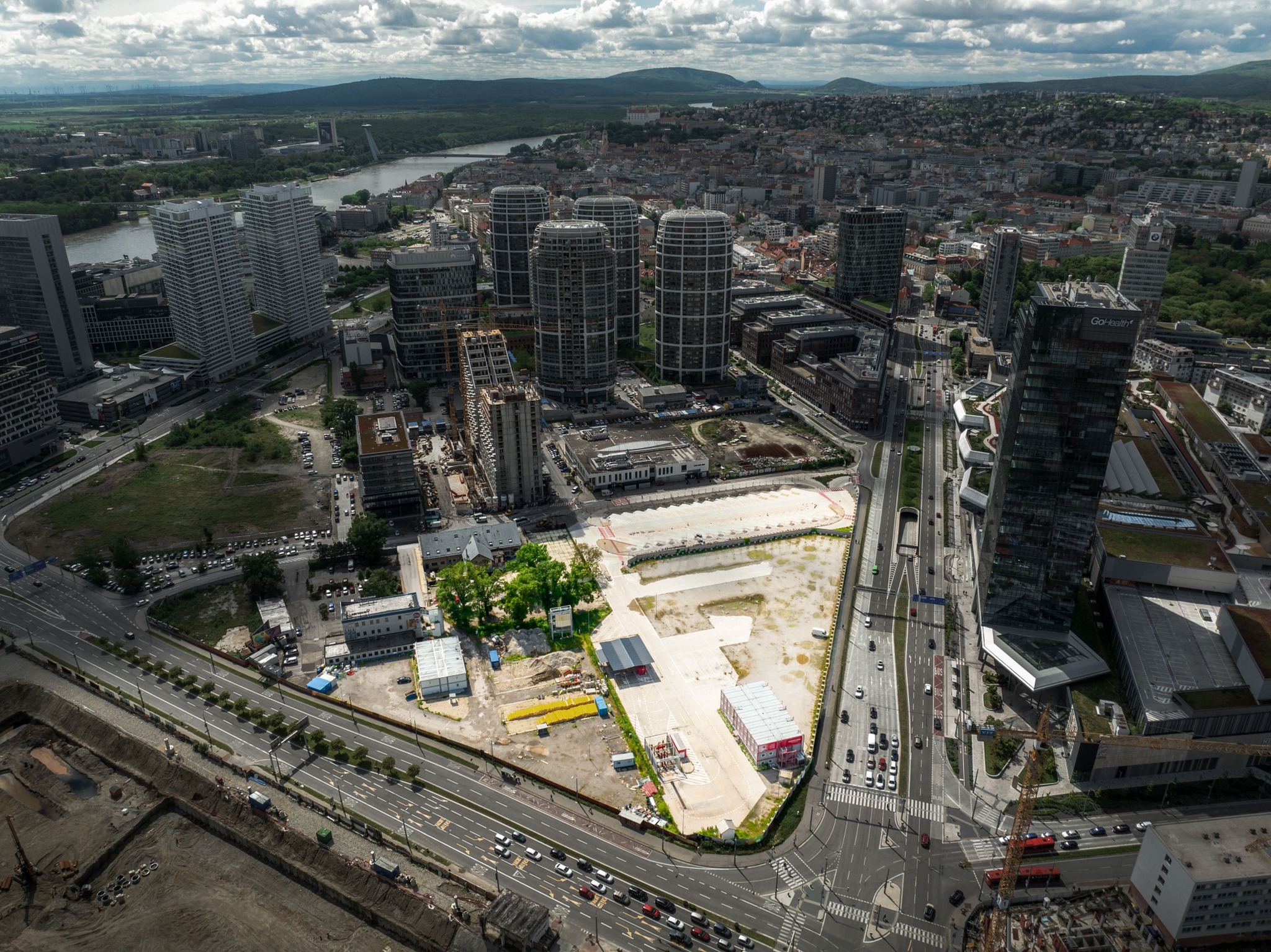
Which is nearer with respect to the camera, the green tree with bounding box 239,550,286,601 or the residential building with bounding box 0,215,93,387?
the green tree with bounding box 239,550,286,601

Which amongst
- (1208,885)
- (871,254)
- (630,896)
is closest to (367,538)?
(630,896)

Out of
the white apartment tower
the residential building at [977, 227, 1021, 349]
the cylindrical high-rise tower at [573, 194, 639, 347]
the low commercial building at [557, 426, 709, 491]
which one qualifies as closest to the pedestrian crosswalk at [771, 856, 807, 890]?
the low commercial building at [557, 426, 709, 491]

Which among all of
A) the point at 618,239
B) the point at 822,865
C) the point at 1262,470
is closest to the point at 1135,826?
the point at 822,865

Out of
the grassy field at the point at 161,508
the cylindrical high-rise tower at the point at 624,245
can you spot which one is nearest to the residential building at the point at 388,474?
the grassy field at the point at 161,508

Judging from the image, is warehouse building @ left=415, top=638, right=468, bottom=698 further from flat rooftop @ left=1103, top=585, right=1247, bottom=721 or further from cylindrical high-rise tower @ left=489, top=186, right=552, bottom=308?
cylindrical high-rise tower @ left=489, top=186, right=552, bottom=308

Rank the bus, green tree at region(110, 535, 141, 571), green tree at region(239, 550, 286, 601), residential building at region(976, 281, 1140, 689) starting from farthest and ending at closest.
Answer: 1. green tree at region(110, 535, 141, 571)
2. green tree at region(239, 550, 286, 601)
3. residential building at region(976, 281, 1140, 689)
4. the bus

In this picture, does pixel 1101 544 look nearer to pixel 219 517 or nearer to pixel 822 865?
pixel 822 865
